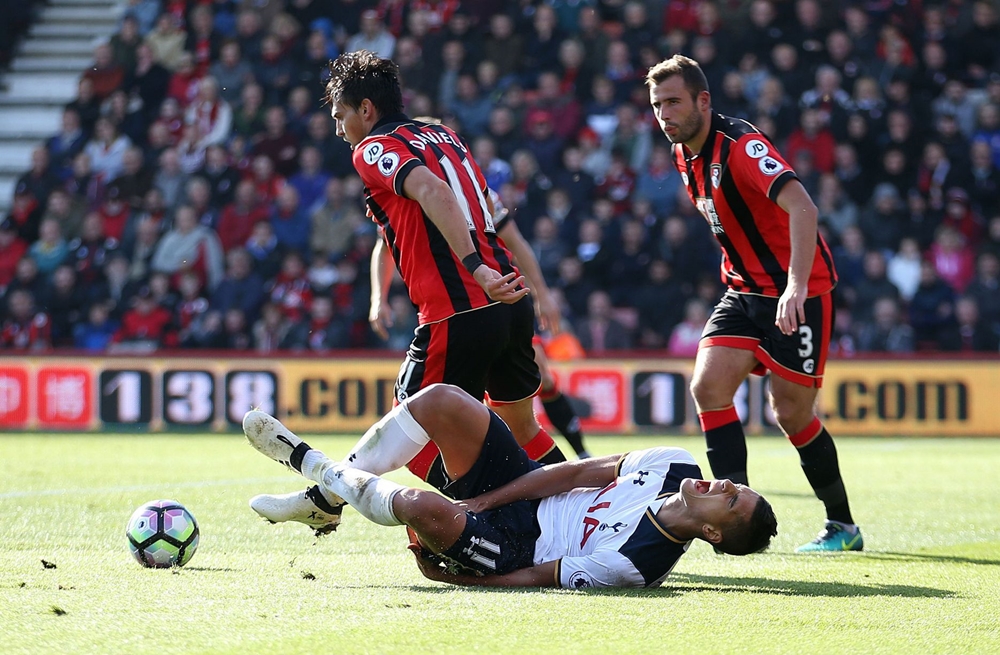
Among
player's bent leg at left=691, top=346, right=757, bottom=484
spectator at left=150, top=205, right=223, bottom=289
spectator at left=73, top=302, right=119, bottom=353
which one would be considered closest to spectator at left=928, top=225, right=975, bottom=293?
spectator at left=150, top=205, right=223, bottom=289

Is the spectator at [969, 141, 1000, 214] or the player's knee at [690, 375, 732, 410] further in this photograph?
the spectator at [969, 141, 1000, 214]

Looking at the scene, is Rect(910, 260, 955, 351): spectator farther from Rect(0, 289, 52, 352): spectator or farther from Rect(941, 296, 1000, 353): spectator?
Rect(0, 289, 52, 352): spectator

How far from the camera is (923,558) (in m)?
5.74

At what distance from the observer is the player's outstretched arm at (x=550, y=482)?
4.82 meters

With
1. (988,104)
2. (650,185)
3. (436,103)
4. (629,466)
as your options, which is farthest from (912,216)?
(629,466)

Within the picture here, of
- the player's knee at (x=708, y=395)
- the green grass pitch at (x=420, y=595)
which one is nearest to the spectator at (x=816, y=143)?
the green grass pitch at (x=420, y=595)

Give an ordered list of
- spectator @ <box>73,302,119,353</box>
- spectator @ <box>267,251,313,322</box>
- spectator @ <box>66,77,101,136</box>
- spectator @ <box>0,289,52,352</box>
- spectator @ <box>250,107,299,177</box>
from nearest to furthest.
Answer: spectator @ <box>267,251,313,322</box>, spectator @ <box>73,302,119,353</box>, spectator @ <box>0,289,52,352</box>, spectator @ <box>250,107,299,177</box>, spectator @ <box>66,77,101,136</box>

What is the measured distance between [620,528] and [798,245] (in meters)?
1.73

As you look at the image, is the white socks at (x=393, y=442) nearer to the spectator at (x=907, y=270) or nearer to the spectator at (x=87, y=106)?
the spectator at (x=907, y=270)

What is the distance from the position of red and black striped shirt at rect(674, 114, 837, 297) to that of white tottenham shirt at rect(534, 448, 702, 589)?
5.18 feet

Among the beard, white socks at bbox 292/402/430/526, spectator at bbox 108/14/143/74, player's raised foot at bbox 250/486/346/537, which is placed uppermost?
spectator at bbox 108/14/143/74

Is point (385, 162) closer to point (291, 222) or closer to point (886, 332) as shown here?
point (886, 332)

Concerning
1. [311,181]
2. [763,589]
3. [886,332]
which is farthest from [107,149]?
[763,589]

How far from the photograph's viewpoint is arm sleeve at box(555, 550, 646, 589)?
15.0ft
